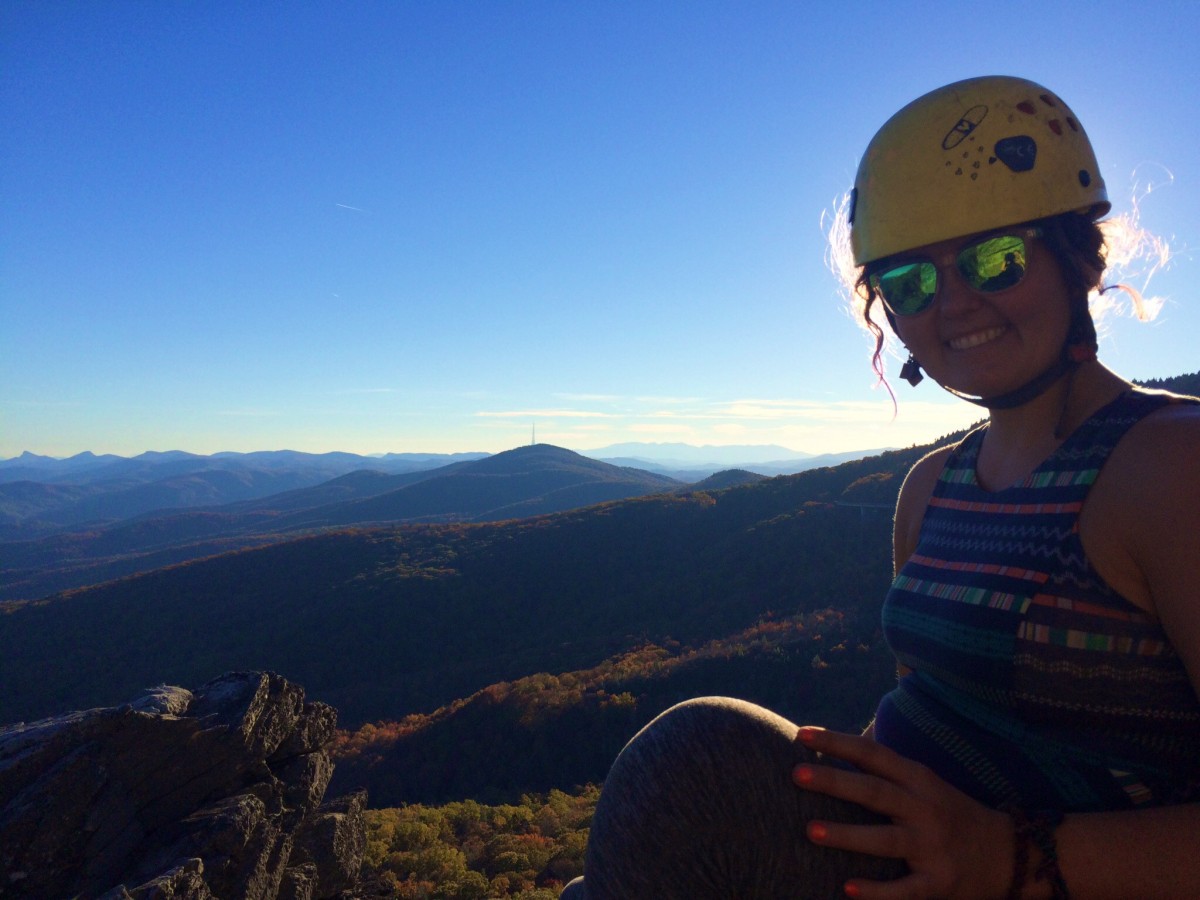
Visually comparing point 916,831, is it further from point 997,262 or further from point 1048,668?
point 997,262

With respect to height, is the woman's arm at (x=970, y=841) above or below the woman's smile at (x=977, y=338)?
below

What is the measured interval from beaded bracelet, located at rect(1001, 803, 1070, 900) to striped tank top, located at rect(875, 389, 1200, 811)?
112 millimetres

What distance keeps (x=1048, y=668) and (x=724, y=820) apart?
0.75 meters

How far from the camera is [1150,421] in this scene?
1.35m

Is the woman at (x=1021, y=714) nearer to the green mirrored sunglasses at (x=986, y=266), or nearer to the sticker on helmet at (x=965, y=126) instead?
the green mirrored sunglasses at (x=986, y=266)

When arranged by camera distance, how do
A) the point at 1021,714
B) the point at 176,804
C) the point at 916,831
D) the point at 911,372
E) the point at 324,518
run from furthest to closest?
the point at 324,518, the point at 176,804, the point at 911,372, the point at 1021,714, the point at 916,831

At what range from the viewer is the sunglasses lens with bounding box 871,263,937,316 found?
1953 mm

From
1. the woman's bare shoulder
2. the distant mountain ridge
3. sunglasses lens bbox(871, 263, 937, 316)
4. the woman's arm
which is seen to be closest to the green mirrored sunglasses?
sunglasses lens bbox(871, 263, 937, 316)

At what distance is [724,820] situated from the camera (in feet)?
4.28

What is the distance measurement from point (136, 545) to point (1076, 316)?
151 metres

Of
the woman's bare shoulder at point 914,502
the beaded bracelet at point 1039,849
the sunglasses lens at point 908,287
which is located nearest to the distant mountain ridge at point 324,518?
the woman's bare shoulder at point 914,502

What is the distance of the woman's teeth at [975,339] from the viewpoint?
1.80 m

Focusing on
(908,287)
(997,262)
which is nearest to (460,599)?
(908,287)

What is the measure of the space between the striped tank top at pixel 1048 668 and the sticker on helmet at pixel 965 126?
0.93 metres
